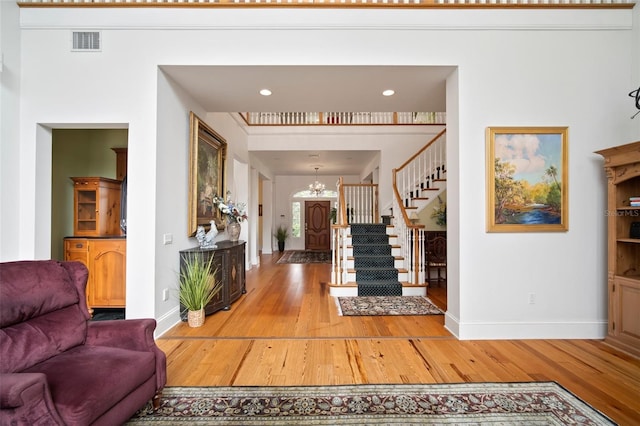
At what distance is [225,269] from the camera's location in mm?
3982

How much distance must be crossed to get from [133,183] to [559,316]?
4.75 meters

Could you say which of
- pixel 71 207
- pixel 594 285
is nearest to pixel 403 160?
pixel 594 285

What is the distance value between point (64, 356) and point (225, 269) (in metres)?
2.29

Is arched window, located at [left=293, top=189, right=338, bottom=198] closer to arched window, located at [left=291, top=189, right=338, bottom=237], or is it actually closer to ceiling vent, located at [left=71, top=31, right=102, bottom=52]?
arched window, located at [left=291, top=189, right=338, bottom=237]

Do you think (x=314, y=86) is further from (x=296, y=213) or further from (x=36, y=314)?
(x=296, y=213)

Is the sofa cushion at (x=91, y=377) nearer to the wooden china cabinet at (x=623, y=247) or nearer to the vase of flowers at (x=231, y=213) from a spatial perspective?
the vase of flowers at (x=231, y=213)

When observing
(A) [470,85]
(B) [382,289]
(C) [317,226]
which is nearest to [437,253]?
(B) [382,289]

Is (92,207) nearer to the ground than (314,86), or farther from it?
nearer to the ground

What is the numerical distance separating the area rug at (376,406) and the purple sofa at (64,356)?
0.28 metres

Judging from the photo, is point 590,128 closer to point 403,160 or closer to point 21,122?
point 403,160

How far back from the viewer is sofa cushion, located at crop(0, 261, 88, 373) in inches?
62.4

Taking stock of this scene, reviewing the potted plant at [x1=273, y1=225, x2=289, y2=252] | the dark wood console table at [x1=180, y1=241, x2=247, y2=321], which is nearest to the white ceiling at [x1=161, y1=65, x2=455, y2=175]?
the dark wood console table at [x1=180, y1=241, x2=247, y2=321]

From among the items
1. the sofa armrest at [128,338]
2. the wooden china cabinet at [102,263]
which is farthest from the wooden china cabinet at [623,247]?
the wooden china cabinet at [102,263]

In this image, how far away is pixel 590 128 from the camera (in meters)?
3.15
